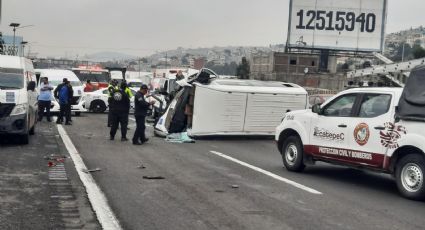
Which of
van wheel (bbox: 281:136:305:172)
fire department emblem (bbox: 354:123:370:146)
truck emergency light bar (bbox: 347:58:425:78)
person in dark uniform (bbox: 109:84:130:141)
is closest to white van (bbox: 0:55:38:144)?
person in dark uniform (bbox: 109:84:130:141)

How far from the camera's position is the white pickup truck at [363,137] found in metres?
9.34

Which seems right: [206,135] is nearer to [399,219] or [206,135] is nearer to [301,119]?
[301,119]

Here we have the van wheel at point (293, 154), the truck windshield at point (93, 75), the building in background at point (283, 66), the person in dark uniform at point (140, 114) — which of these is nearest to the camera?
the van wheel at point (293, 154)

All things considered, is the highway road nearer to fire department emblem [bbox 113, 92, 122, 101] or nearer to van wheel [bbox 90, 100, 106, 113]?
fire department emblem [bbox 113, 92, 122, 101]

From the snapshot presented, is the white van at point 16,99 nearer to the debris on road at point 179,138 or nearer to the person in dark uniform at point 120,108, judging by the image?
the person in dark uniform at point 120,108

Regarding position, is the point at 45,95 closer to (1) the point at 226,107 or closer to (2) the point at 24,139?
(1) the point at 226,107

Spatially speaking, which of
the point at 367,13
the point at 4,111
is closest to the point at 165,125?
the point at 4,111

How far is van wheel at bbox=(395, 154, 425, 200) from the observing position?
9.20 metres

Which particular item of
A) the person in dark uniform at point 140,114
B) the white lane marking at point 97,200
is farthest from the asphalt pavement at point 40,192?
the person in dark uniform at point 140,114

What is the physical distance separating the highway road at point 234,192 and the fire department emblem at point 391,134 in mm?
850

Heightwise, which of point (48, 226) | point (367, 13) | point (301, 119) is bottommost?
point (48, 226)

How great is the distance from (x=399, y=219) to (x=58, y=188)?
4942 mm

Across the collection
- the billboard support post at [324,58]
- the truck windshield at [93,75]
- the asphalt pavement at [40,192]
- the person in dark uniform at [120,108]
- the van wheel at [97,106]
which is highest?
the billboard support post at [324,58]

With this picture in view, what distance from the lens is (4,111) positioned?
45.9ft
